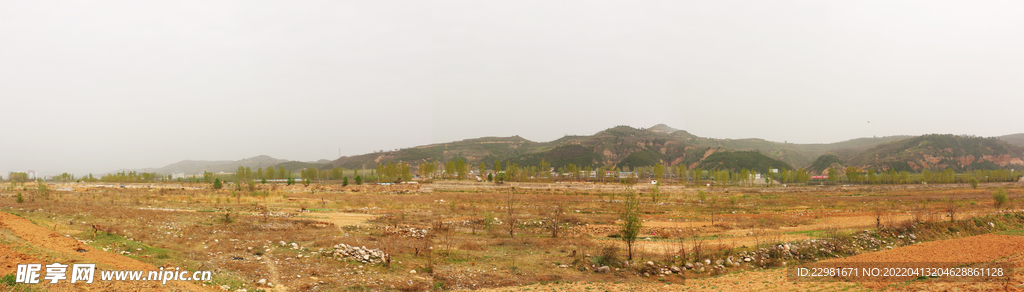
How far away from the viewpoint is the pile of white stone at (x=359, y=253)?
48.1 ft

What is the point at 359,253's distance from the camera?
1502cm

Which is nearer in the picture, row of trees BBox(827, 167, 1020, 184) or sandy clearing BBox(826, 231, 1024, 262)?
sandy clearing BBox(826, 231, 1024, 262)

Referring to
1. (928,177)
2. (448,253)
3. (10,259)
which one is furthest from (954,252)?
(928,177)

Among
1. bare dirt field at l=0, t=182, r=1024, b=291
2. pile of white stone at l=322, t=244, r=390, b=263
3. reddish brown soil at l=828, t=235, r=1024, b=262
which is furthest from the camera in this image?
reddish brown soil at l=828, t=235, r=1024, b=262

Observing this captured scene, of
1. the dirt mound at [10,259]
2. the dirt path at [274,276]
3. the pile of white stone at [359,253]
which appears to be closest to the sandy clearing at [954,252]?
the pile of white stone at [359,253]

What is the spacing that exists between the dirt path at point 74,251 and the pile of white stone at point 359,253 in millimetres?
5009

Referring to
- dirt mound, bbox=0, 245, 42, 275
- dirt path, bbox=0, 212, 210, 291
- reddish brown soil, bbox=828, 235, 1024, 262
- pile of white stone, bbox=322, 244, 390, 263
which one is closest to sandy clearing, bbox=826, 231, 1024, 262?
reddish brown soil, bbox=828, 235, 1024, 262

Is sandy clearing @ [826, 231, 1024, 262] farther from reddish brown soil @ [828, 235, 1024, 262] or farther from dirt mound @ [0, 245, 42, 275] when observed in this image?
dirt mound @ [0, 245, 42, 275]

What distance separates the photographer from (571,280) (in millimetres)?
13570

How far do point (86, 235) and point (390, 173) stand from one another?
100725mm

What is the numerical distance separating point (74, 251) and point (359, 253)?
8.04 metres

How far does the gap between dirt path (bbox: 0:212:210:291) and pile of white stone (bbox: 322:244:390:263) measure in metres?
5.01

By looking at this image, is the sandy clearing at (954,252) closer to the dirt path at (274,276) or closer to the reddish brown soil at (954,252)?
the reddish brown soil at (954,252)

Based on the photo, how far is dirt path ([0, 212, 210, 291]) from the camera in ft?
31.9
